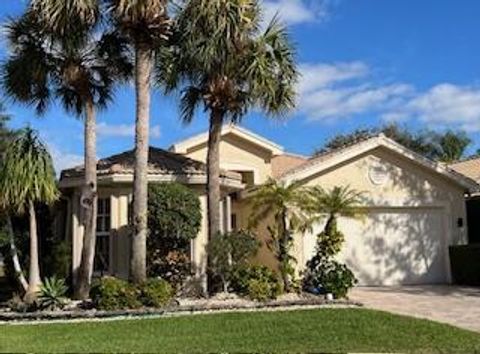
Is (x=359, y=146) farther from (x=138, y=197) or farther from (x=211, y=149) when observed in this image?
(x=138, y=197)

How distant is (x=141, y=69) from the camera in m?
17.0

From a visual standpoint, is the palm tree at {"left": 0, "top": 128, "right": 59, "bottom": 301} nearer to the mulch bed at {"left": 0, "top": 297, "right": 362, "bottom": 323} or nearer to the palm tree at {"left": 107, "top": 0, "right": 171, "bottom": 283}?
the mulch bed at {"left": 0, "top": 297, "right": 362, "bottom": 323}

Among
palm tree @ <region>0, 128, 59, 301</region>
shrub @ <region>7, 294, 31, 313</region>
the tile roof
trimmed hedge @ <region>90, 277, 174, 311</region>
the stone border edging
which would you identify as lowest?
the stone border edging

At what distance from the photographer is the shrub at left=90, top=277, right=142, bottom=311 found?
1529cm

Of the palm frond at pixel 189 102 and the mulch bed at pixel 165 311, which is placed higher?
the palm frond at pixel 189 102

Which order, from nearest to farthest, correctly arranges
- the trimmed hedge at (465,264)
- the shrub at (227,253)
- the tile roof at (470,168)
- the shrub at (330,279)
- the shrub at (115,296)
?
1. the shrub at (115,296)
2. the shrub at (330,279)
3. the shrub at (227,253)
4. the trimmed hedge at (465,264)
5. the tile roof at (470,168)

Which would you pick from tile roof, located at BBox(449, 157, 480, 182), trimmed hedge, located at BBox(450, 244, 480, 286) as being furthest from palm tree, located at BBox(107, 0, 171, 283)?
tile roof, located at BBox(449, 157, 480, 182)

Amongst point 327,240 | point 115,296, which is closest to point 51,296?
point 115,296

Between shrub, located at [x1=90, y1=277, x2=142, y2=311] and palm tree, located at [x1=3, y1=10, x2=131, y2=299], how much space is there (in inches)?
80.9

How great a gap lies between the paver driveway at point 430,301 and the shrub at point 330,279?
61 cm

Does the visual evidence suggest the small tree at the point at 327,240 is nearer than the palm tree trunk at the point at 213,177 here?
Yes

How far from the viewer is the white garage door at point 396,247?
22828 millimetres

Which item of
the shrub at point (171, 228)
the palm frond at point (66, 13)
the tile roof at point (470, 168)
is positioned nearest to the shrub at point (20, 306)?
the shrub at point (171, 228)

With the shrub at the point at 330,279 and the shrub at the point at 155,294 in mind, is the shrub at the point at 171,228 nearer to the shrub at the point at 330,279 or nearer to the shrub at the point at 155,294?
the shrub at the point at 155,294
